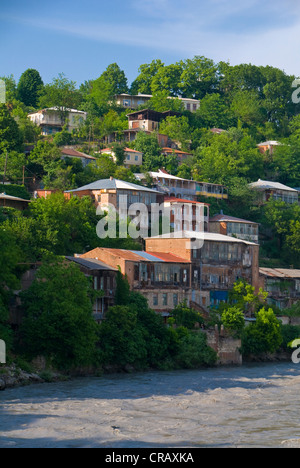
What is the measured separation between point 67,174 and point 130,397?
34444 millimetres

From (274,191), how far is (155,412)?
51.6m

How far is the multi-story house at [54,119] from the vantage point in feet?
298

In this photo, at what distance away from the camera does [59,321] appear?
1625 inches

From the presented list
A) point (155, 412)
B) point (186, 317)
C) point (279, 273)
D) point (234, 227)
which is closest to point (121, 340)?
point (186, 317)

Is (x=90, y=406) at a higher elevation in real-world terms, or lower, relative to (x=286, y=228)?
lower

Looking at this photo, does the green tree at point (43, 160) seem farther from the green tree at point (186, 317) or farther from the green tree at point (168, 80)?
the green tree at point (168, 80)

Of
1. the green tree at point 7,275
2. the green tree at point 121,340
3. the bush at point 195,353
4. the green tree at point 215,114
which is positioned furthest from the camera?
the green tree at point 215,114

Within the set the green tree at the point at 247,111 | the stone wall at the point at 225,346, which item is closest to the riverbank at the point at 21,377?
the stone wall at the point at 225,346

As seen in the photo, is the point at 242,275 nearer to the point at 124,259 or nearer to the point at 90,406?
the point at 124,259

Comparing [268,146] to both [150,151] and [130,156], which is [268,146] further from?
[130,156]

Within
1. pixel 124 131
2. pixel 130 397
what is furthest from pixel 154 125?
pixel 130 397

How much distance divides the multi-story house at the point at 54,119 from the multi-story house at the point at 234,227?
82.0 ft

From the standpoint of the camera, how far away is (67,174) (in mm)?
69000

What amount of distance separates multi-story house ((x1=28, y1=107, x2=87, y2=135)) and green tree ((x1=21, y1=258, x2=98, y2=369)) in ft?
162
